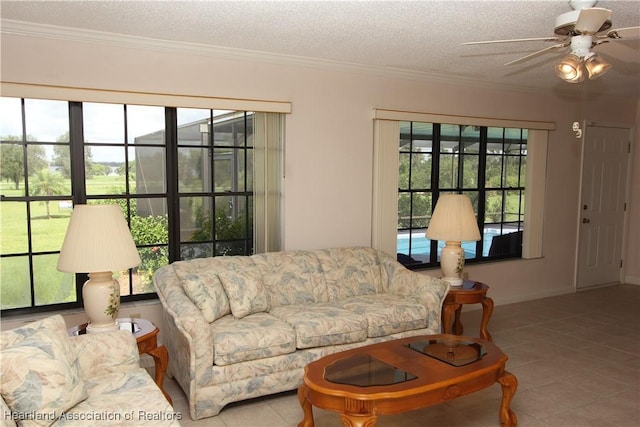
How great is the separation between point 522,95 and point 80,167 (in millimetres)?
4685

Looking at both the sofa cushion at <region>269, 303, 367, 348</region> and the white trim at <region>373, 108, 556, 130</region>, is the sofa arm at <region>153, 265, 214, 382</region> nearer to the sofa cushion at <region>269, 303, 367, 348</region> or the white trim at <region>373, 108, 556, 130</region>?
the sofa cushion at <region>269, 303, 367, 348</region>

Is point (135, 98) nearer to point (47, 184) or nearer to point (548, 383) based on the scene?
point (47, 184)

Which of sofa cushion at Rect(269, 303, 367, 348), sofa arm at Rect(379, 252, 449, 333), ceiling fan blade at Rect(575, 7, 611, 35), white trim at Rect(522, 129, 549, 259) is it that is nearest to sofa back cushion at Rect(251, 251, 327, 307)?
sofa cushion at Rect(269, 303, 367, 348)

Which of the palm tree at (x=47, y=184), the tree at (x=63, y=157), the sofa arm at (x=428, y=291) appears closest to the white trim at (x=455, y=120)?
the sofa arm at (x=428, y=291)

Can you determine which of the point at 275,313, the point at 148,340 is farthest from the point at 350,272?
the point at 148,340

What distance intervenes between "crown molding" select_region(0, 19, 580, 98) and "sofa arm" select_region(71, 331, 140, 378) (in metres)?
2.12

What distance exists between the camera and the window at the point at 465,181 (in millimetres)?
5375

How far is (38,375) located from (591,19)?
9.95 ft

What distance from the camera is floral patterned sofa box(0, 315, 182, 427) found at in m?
2.08

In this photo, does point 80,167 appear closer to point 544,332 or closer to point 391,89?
point 391,89

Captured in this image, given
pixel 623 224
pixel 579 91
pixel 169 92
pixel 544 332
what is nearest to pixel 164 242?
pixel 169 92

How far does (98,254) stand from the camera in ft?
9.77

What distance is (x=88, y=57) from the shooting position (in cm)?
367

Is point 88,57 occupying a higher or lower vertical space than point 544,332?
higher
